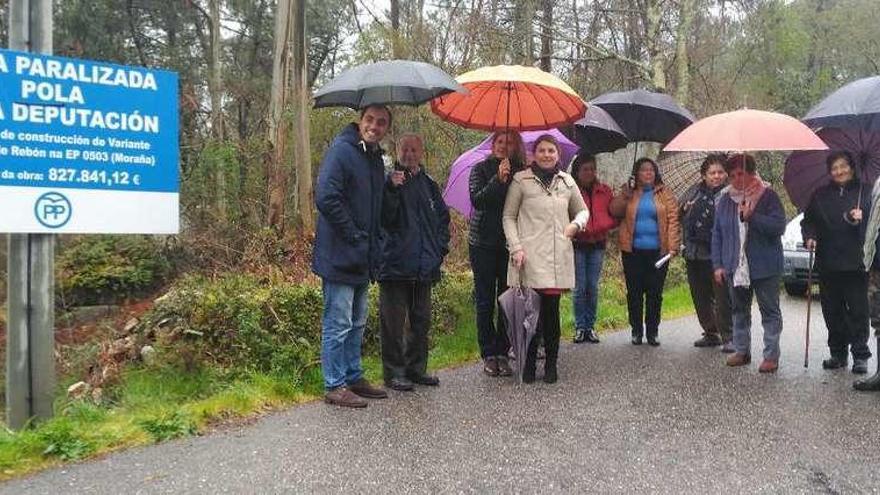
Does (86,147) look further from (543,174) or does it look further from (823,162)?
(823,162)

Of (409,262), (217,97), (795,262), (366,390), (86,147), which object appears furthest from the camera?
(217,97)

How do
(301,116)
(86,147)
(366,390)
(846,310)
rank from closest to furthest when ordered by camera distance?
(86,147) < (366,390) < (846,310) < (301,116)

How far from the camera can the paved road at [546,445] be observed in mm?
3525

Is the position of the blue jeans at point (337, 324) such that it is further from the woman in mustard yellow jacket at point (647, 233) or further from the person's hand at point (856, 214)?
the person's hand at point (856, 214)

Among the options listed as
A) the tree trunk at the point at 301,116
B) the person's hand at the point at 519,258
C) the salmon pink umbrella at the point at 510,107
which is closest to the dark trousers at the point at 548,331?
the person's hand at the point at 519,258

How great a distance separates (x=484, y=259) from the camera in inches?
223

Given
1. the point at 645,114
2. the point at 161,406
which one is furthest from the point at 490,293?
the point at 645,114

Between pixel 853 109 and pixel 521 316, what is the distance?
2.67 metres

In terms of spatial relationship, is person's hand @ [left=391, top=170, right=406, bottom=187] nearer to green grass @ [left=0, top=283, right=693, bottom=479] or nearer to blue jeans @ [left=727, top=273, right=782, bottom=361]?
green grass @ [left=0, top=283, right=693, bottom=479]

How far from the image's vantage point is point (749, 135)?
5297 mm

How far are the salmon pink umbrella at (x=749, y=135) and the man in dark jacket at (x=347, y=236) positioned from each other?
224 cm

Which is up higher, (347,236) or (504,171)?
(504,171)

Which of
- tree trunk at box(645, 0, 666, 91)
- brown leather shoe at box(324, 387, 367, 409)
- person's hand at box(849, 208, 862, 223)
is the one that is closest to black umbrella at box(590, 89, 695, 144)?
person's hand at box(849, 208, 862, 223)

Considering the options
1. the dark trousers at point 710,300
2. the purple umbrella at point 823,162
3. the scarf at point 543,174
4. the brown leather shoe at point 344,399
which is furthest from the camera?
the dark trousers at point 710,300
